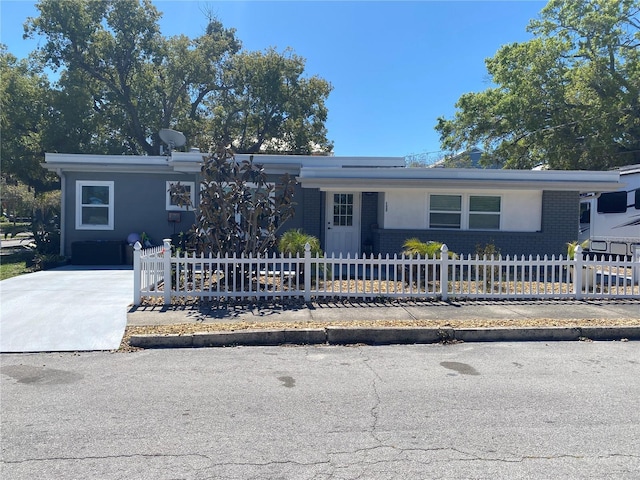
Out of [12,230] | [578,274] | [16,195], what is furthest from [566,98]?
[16,195]

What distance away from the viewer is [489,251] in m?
11.8

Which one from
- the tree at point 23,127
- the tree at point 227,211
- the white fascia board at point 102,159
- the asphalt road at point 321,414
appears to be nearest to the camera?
the asphalt road at point 321,414

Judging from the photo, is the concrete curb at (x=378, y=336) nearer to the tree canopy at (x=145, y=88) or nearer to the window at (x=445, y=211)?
the window at (x=445, y=211)

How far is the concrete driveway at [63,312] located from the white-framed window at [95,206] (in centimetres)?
363

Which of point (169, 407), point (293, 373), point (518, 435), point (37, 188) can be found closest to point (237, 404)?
point (169, 407)

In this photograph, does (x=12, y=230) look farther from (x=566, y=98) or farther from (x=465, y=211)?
(x=566, y=98)

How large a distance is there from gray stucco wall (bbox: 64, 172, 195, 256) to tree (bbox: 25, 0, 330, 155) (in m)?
11.7

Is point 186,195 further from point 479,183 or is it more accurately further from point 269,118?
point 269,118

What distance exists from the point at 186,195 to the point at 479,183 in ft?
26.2

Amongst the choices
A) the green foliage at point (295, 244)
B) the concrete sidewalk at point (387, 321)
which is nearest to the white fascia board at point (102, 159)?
the green foliage at point (295, 244)

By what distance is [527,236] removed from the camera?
1369 cm

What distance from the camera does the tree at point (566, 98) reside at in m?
23.5

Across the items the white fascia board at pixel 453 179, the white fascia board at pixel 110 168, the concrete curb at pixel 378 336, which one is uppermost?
the white fascia board at pixel 110 168

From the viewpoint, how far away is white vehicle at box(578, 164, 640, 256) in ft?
50.1
